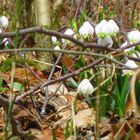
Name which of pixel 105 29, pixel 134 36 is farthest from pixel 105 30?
pixel 134 36

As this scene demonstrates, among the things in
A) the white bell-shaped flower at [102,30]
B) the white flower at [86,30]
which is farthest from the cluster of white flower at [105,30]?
the white flower at [86,30]

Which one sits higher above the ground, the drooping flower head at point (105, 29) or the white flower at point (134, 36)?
the drooping flower head at point (105, 29)

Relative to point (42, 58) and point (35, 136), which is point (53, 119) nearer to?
point (35, 136)

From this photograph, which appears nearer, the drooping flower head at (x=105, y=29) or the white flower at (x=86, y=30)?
the drooping flower head at (x=105, y=29)

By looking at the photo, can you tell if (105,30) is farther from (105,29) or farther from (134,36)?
(134,36)

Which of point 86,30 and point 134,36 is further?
point 86,30

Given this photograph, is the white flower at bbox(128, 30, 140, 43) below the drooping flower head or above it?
below

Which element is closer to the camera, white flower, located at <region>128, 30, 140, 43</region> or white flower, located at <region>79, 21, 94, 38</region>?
white flower, located at <region>128, 30, 140, 43</region>

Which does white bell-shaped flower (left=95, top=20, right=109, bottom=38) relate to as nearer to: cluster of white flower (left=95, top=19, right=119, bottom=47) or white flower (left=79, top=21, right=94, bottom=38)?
cluster of white flower (left=95, top=19, right=119, bottom=47)

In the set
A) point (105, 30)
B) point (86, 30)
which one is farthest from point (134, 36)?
point (86, 30)

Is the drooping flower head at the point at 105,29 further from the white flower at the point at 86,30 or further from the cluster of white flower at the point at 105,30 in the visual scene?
the white flower at the point at 86,30

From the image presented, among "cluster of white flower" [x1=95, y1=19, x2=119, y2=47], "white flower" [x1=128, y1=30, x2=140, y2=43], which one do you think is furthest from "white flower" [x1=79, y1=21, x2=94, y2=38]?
"white flower" [x1=128, y1=30, x2=140, y2=43]

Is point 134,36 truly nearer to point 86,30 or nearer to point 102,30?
point 102,30
